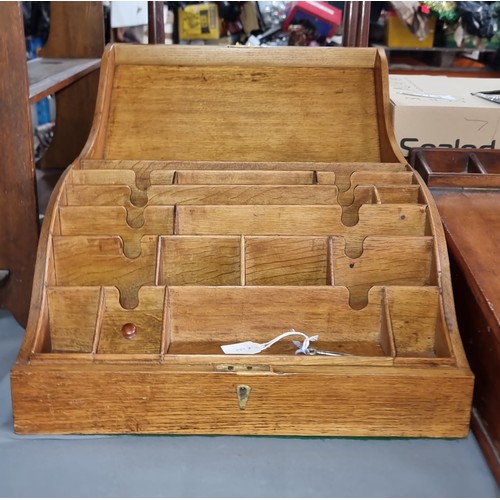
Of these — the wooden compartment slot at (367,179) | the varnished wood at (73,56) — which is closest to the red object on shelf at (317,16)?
the varnished wood at (73,56)

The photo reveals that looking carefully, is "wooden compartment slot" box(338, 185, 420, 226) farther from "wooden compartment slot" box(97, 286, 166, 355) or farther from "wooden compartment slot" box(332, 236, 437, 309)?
"wooden compartment slot" box(97, 286, 166, 355)

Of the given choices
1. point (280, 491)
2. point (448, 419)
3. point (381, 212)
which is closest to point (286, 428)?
point (280, 491)

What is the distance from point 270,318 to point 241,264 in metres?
0.09

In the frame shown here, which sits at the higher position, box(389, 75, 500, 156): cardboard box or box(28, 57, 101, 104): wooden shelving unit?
box(28, 57, 101, 104): wooden shelving unit

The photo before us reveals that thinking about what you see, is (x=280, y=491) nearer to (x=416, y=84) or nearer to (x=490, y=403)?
(x=490, y=403)

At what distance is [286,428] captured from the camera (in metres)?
→ 0.89

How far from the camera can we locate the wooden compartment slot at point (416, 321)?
966mm

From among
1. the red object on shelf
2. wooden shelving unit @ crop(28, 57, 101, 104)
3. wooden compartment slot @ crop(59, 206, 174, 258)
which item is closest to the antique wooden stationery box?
wooden compartment slot @ crop(59, 206, 174, 258)

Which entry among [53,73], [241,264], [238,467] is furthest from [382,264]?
[53,73]

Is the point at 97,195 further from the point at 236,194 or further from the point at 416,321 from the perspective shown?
→ the point at 416,321

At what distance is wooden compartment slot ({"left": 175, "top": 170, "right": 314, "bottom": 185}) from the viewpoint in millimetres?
1153

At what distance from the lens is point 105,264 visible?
1039mm

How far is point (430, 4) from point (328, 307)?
2784 mm

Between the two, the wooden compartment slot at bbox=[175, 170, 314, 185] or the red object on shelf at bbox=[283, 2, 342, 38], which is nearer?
the wooden compartment slot at bbox=[175, 170, 314, 185]
